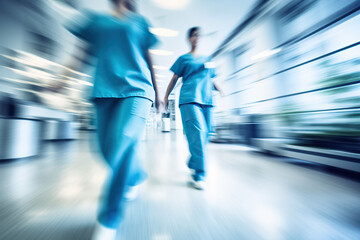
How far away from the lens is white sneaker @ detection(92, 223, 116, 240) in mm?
628

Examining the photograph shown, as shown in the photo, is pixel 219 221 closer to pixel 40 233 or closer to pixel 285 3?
pixel 40 233

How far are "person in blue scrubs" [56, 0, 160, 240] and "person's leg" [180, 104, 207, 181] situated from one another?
63 centimetres

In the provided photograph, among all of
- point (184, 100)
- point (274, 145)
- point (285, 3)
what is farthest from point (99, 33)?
point (285, 3)

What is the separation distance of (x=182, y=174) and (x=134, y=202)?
0.69 metres

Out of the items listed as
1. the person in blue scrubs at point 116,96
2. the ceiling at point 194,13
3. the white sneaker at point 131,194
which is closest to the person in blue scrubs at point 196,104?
the white sneaker at point 131,194

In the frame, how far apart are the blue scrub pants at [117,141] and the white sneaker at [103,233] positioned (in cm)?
Answer: 1

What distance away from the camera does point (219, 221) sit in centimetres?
81

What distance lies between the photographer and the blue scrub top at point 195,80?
1378mm

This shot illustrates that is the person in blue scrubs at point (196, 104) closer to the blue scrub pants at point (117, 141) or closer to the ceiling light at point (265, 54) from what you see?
the blue scrub pants at point (117, 141)

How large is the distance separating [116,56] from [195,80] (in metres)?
0.84

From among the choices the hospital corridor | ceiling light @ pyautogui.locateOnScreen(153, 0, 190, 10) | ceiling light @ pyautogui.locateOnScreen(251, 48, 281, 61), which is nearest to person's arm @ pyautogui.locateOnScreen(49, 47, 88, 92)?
the hospital corridor

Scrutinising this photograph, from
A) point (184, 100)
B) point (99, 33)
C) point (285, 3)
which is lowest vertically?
point (184, 100)

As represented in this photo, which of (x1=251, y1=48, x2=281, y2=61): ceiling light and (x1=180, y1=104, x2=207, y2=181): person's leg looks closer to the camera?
(x1=180, y1=104, x2=207, y2=181): person's leg

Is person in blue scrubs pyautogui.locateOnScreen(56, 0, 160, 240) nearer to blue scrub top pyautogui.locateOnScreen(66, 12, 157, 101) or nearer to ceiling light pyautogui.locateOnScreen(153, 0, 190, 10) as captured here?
blue scrub top pyautogui.locateOnScreen(66, 12, 157, 101)
